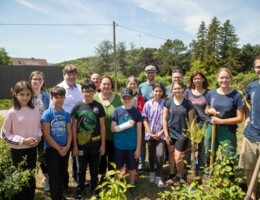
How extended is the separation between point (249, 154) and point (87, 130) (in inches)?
93.0

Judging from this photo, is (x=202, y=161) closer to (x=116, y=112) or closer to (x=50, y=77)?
(x=116, y=112)

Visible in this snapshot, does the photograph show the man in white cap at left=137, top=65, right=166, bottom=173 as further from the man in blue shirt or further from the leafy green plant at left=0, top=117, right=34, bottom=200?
the leafy green plant at left=0, top=117, right=34, bottom=200

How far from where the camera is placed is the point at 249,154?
11.6 ft

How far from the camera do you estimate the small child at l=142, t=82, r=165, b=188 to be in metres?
4.46

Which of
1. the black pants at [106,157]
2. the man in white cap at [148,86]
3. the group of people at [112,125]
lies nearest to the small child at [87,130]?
the group of people at [112,125]

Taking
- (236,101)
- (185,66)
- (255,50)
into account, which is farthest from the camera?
(185,66)

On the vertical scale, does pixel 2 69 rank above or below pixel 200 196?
above

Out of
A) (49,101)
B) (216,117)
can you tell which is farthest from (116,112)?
(216,117)

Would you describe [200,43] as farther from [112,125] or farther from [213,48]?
[112,125]

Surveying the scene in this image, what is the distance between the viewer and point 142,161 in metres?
5.28

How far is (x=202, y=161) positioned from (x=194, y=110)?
1.03 metres

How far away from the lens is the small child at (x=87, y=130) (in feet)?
12.6

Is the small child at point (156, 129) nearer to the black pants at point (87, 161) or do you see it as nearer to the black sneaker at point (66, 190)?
the black pants at point (87, 161)

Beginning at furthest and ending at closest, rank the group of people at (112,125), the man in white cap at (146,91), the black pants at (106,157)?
the man in white cap at (146,91), the black pants at (106,157), the group of people at (112,125)
